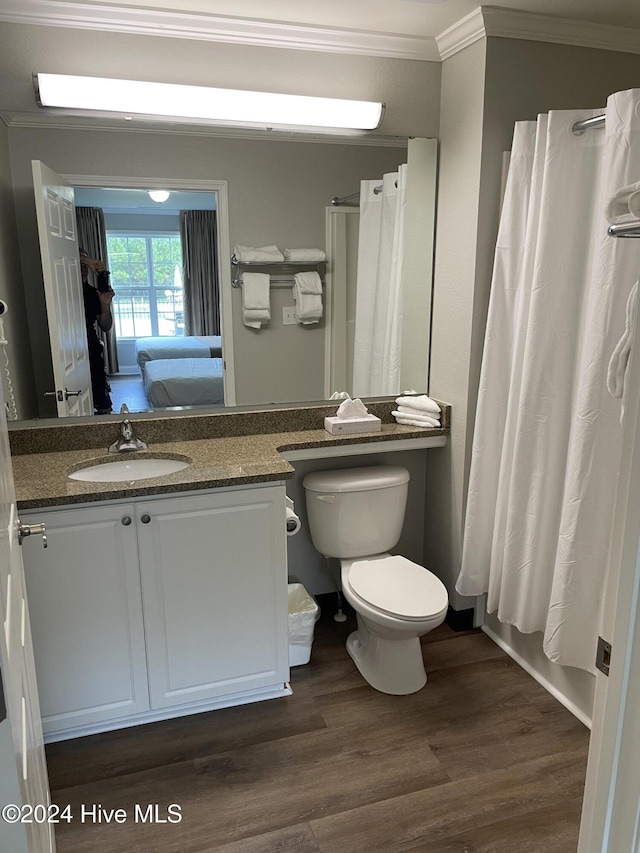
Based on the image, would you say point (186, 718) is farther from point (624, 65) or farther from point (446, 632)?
point (624, 65)

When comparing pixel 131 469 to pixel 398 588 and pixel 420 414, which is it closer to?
pixel 398 588

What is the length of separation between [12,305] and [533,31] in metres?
2.10

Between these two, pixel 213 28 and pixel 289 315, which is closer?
pixel 213 28

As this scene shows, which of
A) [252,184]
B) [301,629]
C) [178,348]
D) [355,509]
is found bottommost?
[301,629]

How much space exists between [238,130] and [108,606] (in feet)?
5.82

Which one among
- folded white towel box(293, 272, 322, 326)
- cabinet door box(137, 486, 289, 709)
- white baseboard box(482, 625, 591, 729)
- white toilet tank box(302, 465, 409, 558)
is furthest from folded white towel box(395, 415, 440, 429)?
white baseboard box(482, 625, 591, 729)

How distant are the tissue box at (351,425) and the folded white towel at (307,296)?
44cm

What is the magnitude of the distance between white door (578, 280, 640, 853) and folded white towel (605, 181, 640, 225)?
0.35 meters

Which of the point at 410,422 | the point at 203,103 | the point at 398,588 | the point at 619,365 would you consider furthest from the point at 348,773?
the point at 203,103

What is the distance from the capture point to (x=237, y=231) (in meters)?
2.43

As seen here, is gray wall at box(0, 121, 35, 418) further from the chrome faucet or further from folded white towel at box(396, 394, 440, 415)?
folded white towel at box(396, 394, 440, 415)

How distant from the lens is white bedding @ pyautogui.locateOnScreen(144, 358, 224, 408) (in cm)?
238

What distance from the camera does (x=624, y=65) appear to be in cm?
237

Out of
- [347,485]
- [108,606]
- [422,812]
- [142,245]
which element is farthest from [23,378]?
[422,812]
